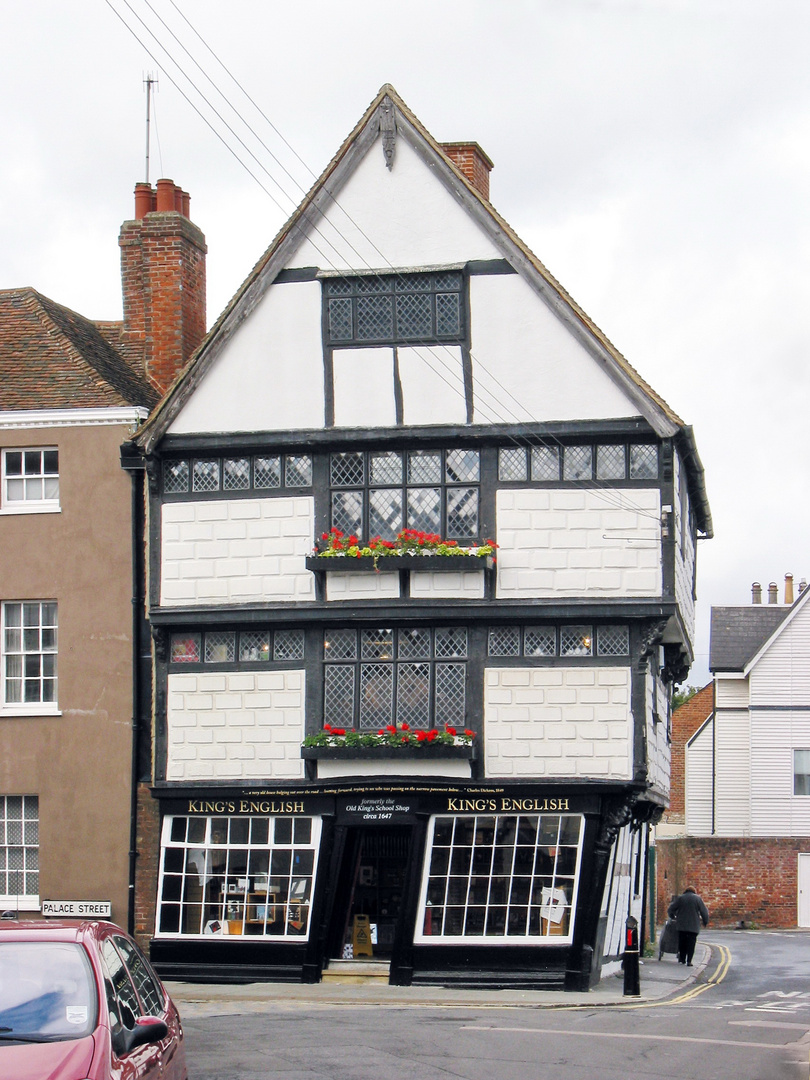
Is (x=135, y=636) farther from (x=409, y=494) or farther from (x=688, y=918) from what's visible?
(x=688, y=918)

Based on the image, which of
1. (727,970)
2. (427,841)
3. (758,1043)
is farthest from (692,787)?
(758,1043)

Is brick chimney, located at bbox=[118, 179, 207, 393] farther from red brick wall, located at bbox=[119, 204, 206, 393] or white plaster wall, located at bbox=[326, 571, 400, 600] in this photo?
white plaster wall, located at bbox=[326, 571, 400, 600]

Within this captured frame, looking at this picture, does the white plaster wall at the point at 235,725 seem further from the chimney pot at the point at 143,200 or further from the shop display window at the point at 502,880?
the chimney pot at the point at 143,200

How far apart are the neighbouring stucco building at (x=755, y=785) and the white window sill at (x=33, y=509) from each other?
24.2 metres

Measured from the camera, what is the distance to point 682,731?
2045 inches

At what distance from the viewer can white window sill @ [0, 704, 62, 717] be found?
75.0ft

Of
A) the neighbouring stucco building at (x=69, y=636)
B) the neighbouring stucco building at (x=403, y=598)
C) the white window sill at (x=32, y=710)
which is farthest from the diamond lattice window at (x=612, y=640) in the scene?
the white window sill at (x=32, y=710)

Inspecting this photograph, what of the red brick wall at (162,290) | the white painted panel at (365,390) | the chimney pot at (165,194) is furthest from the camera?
the chimney pot at (165,194)

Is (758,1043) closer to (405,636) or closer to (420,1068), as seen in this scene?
(420,1068)

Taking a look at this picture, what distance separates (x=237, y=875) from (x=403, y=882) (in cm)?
253

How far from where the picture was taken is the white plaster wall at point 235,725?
21.7 m

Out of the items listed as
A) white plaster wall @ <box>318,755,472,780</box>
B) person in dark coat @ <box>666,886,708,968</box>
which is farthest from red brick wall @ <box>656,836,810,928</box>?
white plaster wall @ <box>318,755,472,780</box>

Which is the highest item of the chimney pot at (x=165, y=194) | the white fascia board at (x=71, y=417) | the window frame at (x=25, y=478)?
the chimney pot at (x=165, y=194)

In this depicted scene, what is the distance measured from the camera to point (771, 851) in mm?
41250
